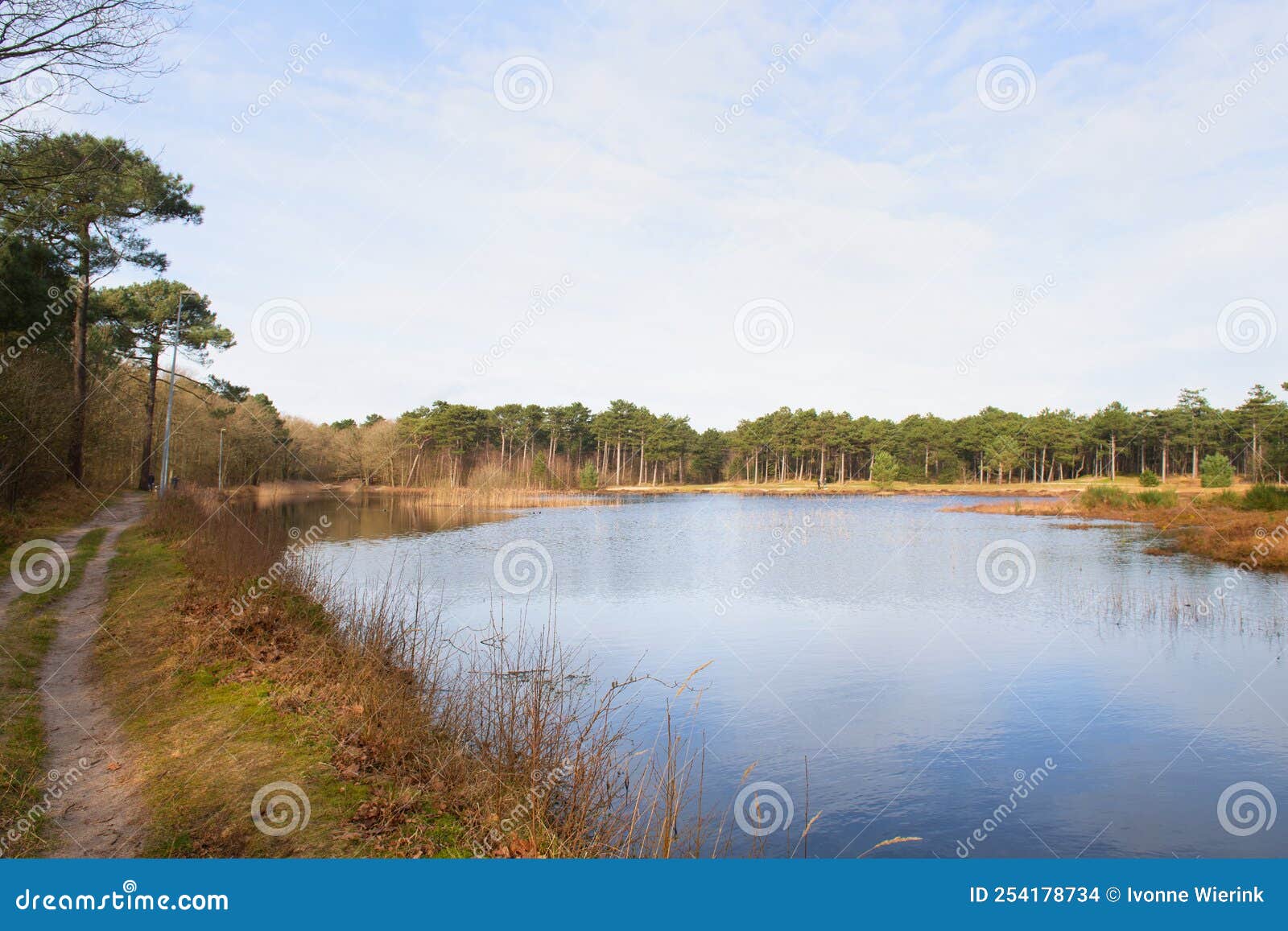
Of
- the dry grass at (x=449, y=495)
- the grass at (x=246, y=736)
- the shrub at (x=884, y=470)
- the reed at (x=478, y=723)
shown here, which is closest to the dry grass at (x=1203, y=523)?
the reed at (x=478, y=723)

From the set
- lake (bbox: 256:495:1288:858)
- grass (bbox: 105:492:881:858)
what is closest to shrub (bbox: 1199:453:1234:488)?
lake (bbox: 256:495:1288:858)

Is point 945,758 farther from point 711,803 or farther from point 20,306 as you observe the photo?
point 20,306

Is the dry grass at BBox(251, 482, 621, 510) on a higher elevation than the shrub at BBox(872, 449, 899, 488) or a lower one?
lower

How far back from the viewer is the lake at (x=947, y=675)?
730cm

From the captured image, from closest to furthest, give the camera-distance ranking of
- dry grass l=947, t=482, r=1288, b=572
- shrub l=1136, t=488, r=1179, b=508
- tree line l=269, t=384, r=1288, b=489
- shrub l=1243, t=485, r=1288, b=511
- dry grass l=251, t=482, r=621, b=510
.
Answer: dry grass l=947, t=482, r=1288, b=572
shrub l=1243, t=485, r=1288, b=511
shrub l=1136, t=488, r=1179, b=508
dry grass l=251, t=482, r=621, b=510
tree line l=269, t=384, r=1288, b=489

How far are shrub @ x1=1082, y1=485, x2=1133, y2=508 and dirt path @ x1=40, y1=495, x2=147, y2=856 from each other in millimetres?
47907

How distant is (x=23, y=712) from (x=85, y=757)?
134cm

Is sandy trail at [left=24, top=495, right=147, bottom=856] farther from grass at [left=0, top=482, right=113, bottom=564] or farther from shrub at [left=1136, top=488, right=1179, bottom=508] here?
shrub at [left=1136, top=488, right=1179, bottom=508]

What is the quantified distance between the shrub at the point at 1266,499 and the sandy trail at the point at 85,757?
123 feet

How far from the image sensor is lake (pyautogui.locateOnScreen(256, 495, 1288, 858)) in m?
7.30

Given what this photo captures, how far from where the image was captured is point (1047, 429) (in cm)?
7638

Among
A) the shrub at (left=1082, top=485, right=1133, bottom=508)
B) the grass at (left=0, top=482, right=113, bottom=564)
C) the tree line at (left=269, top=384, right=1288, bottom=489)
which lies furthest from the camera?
the tree line at (left=269, top=384, right=1288, bottom=489)

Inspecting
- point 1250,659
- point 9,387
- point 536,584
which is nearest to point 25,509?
point 9,387

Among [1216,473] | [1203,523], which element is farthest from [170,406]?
[1216,473]
